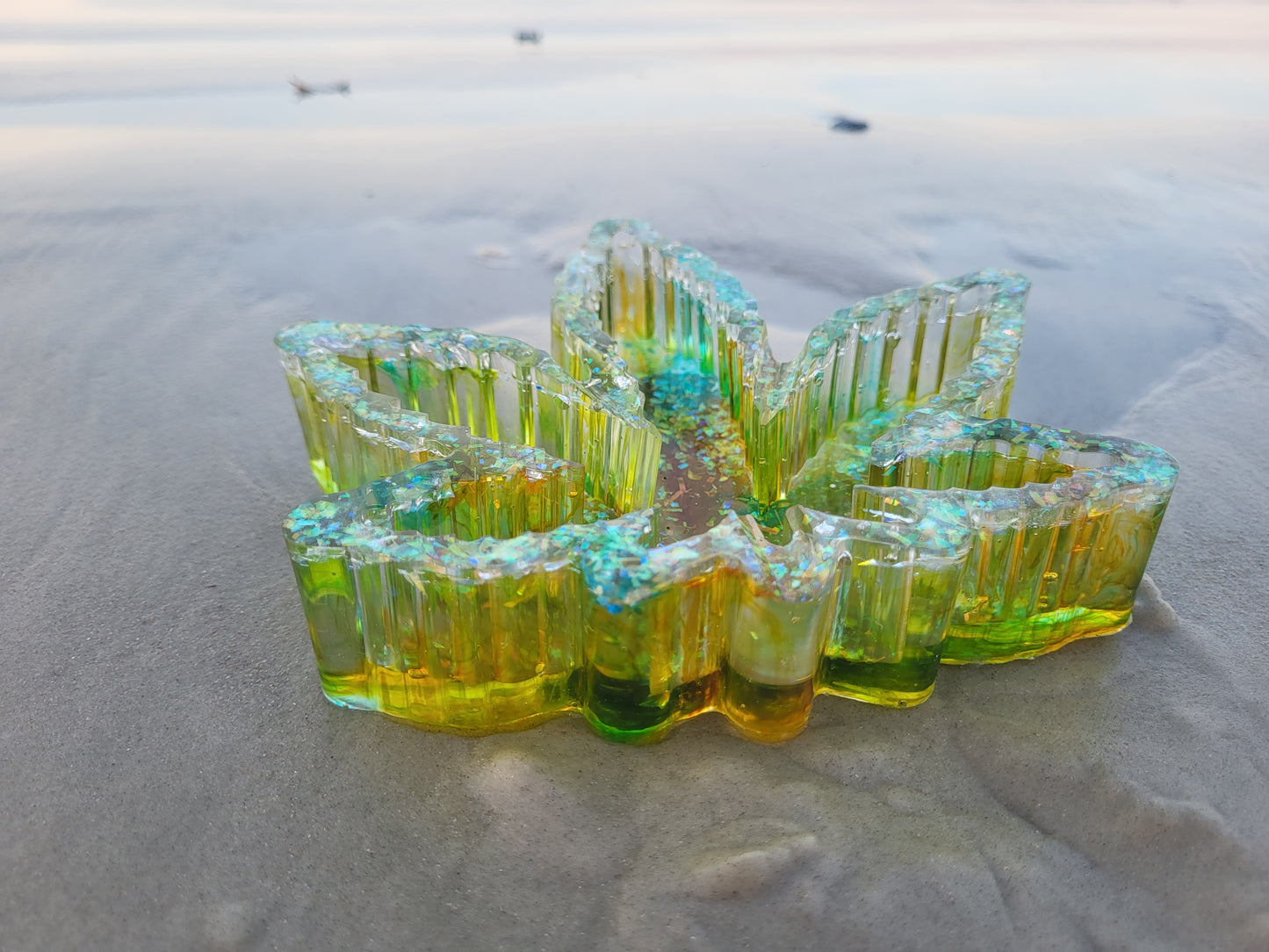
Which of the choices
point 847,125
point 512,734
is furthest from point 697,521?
point 847,125

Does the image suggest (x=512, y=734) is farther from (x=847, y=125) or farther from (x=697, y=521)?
(x=847, y=125)

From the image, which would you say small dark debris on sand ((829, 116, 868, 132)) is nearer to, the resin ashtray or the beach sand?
the beach sand

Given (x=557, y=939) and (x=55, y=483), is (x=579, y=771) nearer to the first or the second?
(x=557, y=939)

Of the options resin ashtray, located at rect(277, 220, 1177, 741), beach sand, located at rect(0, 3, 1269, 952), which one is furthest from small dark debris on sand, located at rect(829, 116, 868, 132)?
resin ashtray, located at rect(277, 220, 1177, 741)

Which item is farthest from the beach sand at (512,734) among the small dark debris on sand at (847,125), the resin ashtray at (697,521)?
the small dark debris on sand at (847,125)

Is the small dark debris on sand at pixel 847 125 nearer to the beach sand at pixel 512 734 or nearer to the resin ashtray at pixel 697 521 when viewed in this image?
the beach sand at pixel 512 734
